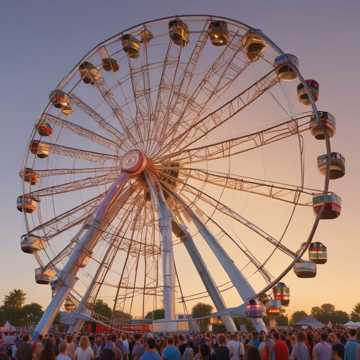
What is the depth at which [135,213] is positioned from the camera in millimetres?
27922

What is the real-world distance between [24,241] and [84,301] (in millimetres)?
4687

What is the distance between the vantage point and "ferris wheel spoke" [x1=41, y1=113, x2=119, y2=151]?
95.1 ft

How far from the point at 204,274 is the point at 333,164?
25.6 feet

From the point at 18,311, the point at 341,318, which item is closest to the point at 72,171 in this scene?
the point at 18,311

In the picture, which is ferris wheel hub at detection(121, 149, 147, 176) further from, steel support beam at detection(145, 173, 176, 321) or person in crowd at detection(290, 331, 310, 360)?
person in crowd at detection(290, 331, 310, 360)

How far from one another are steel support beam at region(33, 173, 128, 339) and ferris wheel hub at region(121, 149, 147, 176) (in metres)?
0.55

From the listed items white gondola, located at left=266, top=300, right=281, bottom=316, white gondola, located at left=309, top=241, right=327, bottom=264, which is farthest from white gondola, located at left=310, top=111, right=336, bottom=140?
white gondola, located at left=266, top=300, right=281, bottom=316

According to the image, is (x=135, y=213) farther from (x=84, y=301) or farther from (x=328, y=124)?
(x=328, y=124)

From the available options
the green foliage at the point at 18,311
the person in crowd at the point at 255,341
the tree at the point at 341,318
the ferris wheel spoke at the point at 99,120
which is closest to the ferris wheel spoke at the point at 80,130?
the ferris wheel spoke at the point at 99,120

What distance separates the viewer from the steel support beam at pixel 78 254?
85.7 ft

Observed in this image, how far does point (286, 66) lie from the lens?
24844 mm

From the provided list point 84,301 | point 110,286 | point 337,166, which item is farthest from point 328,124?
point 84,301

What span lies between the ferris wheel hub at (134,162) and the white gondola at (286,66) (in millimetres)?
7705

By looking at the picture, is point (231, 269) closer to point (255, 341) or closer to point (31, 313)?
point (255, 341)
